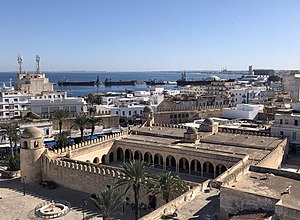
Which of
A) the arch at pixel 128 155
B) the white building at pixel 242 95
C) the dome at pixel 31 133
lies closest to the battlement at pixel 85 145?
the arch at pixel 128 155

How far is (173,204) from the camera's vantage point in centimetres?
2155

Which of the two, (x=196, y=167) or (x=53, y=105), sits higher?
(x=53, y=105)

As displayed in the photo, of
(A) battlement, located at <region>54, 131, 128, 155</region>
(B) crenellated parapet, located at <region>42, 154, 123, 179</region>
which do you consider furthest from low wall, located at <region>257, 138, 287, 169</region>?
(A) battlement, located at <region>54, 131, 128, 155</region>

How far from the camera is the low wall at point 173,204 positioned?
1923 cm

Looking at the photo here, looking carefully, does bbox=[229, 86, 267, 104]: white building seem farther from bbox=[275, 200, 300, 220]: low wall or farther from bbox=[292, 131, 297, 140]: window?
bbox=[275, 200, 300, 220]: low wall

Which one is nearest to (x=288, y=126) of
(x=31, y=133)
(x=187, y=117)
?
(x=187, y=117)

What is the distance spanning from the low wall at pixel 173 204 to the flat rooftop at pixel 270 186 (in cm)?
359

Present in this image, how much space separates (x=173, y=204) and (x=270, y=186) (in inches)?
242

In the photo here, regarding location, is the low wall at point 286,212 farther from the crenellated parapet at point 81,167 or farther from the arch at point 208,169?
the arch at point 208,169

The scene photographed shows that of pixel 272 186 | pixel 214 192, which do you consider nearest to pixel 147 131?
pixel 214 192

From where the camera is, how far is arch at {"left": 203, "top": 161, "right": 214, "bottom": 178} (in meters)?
36.5

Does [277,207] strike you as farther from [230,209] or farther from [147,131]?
[147,131]

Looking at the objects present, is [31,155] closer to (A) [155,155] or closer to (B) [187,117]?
(A) [155,155]

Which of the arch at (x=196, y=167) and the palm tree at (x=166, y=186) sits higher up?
the palm tree at (x=166, y=186)
